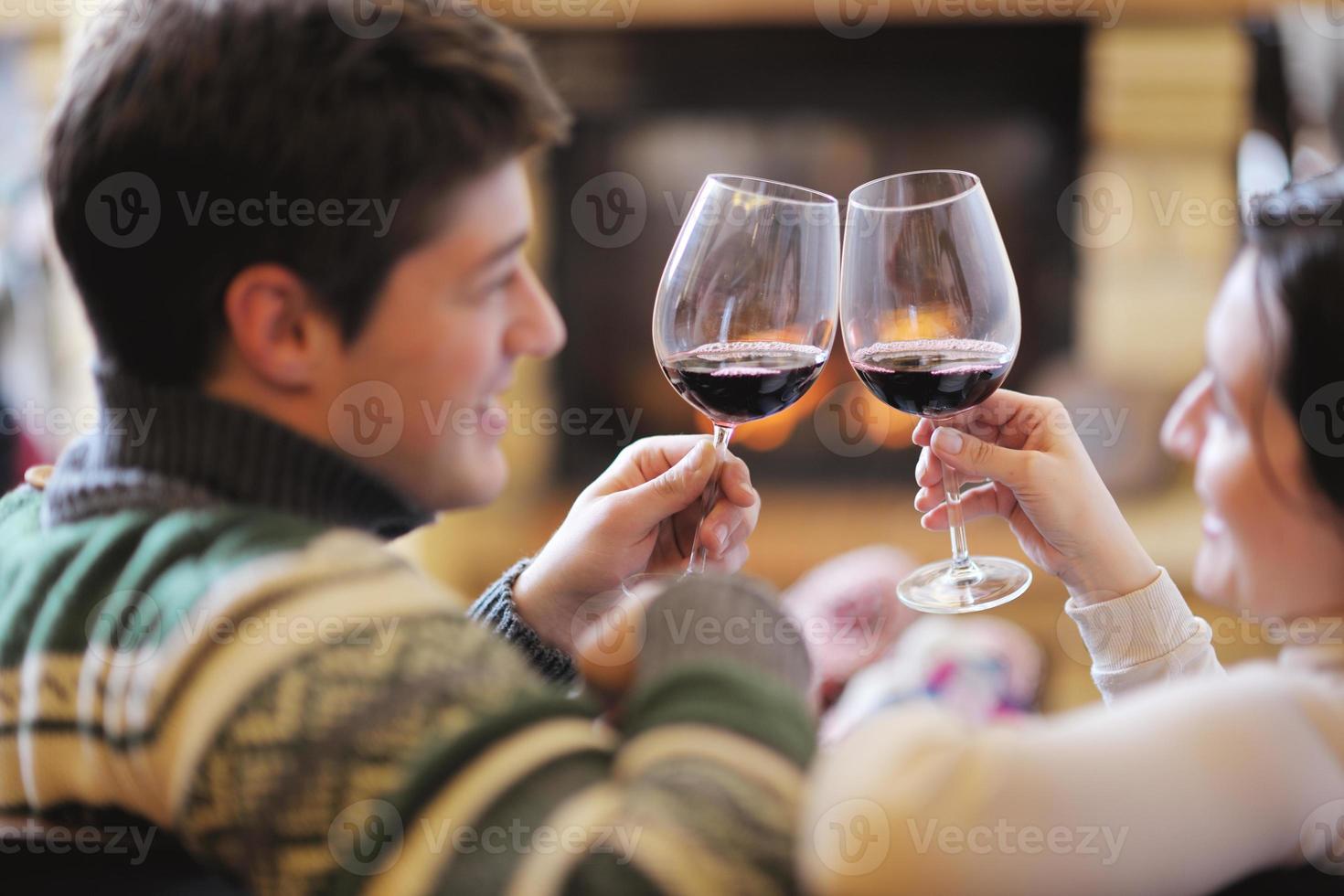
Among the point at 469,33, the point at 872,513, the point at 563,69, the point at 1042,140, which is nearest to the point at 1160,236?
the point at 1042,140

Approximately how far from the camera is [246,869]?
61 cm

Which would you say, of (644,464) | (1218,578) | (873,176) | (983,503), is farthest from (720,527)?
(873,176)

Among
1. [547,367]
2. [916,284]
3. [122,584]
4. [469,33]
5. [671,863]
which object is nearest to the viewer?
[671,863]

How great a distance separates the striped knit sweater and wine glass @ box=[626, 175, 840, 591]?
0.87ft

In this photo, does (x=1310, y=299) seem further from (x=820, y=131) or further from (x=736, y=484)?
(x=820, y=131)

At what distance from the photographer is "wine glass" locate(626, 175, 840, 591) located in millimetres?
911

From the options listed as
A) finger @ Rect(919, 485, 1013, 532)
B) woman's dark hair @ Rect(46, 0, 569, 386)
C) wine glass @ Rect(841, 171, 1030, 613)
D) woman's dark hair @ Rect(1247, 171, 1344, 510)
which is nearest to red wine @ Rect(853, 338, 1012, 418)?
wine glass @ Rect(841, 171, 1030, 613)

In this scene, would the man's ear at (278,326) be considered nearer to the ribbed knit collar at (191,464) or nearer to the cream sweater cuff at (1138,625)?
the ribbed knit collar at (191,464)

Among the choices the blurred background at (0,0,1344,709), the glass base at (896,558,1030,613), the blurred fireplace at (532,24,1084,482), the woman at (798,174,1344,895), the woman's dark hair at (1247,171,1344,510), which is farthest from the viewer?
the blurred fireplace at (532,24,1084,482)

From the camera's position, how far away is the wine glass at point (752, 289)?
2.99ft

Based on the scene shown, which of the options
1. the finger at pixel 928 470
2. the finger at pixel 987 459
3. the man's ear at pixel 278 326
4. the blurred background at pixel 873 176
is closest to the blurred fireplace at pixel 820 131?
the blurred background at pixel 873 176

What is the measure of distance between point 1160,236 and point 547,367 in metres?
1.52

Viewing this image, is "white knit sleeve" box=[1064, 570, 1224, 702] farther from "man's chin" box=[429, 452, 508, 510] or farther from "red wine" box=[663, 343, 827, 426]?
"man's chin" box=[429, 452, 508, 510]

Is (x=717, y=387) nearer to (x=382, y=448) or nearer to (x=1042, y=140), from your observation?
(x=382, y=448)
